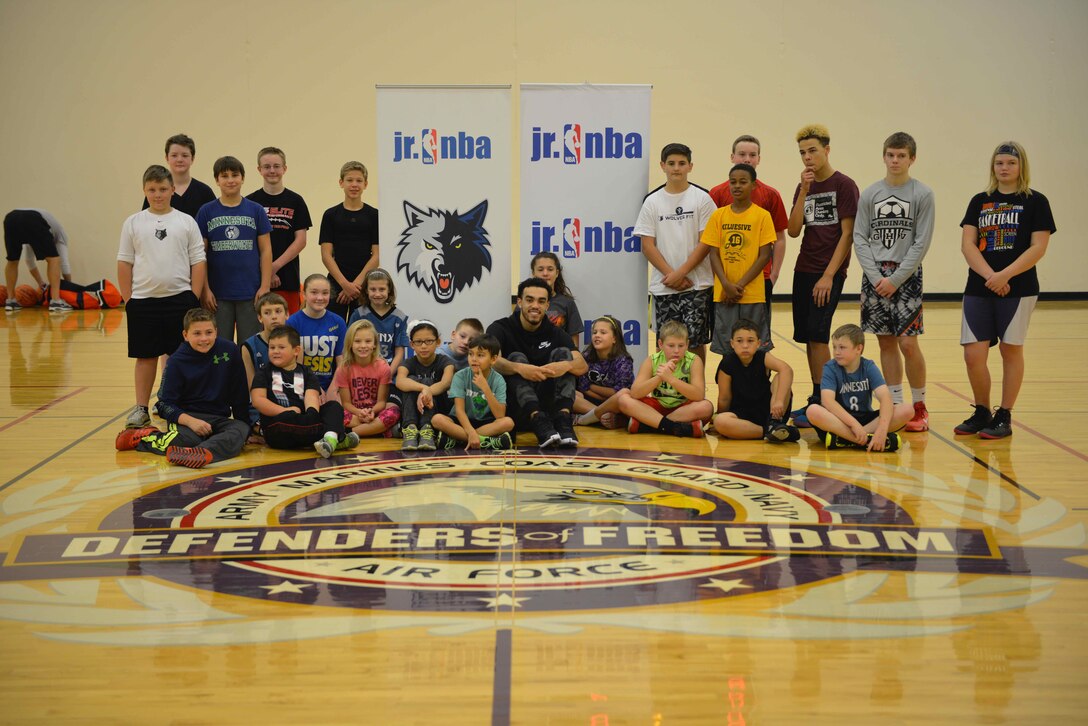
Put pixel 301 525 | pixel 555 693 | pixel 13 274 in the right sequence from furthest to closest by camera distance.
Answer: pixel 13 274, pixel 301 525, pixel 555 693

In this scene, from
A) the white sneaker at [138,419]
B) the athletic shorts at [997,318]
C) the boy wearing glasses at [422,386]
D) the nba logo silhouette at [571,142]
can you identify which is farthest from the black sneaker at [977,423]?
the white sneaker at [138,419]

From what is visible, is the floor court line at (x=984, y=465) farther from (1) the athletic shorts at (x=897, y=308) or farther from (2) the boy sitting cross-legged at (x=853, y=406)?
(1) the athletic shorts at (x=897, y=308)

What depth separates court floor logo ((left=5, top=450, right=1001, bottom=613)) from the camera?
14.0 ft

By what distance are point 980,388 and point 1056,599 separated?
9.90 feet

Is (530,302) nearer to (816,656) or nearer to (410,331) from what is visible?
(410,331)

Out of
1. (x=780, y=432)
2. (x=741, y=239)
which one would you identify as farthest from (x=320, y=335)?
(x=780, y=432)

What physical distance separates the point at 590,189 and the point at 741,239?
113cm

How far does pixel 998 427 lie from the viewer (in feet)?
22.5

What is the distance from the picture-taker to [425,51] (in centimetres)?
1391

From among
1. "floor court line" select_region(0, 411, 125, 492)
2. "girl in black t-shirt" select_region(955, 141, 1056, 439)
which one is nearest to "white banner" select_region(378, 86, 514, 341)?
"floor court line" select_region(0, 411, 125, 492)

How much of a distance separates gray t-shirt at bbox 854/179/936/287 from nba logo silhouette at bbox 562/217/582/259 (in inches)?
72.7

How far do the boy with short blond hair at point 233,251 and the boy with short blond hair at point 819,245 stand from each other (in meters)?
3.61

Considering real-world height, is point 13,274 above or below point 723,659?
above

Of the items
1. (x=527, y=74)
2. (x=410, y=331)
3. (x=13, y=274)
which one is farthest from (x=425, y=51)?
(x=410, y=331)
